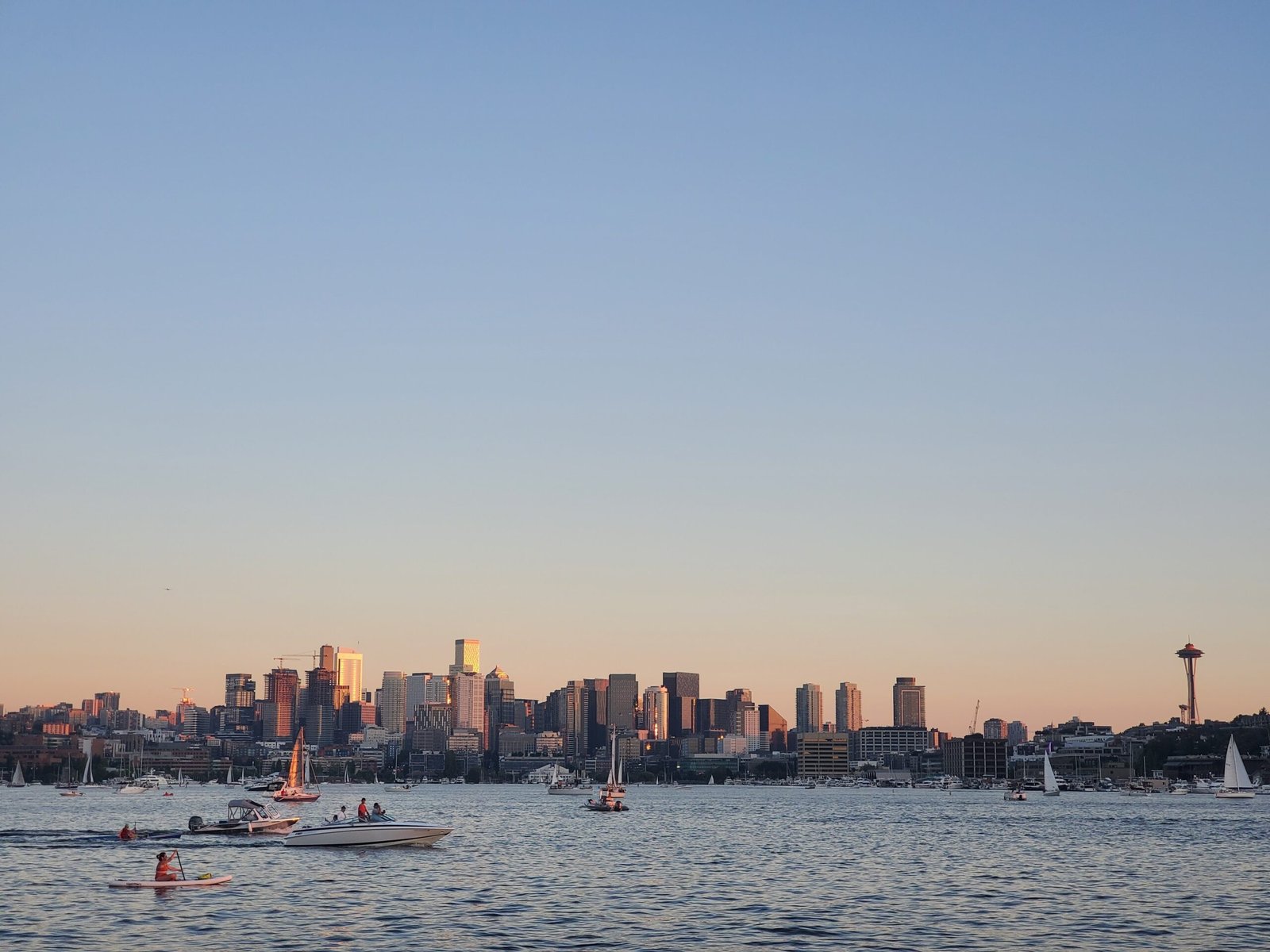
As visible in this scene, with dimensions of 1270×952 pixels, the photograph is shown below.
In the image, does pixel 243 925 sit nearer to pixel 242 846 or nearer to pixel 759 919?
pixel 759 919

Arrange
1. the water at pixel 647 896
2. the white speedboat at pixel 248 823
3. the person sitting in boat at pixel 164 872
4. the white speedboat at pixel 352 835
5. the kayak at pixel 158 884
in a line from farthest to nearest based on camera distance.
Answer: the white speedboat at pixel 248 823
the white speedboat at pixel 352 835
the person sitting in boat at pixel 164 872
the kayak at pixel 158 884
the water at pixel 647 896

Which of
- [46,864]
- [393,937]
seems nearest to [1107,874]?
[393,937]

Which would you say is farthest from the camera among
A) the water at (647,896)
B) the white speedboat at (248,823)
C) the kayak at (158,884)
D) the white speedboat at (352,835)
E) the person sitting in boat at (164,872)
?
the white speedboat at (248,823)

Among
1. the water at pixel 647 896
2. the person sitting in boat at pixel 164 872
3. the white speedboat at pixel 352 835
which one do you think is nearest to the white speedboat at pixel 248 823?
the water at pixel 647 896

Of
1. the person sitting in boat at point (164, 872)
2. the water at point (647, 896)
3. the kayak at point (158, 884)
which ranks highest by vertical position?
the person sitting in boat at point (164, 872)

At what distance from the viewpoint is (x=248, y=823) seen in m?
118

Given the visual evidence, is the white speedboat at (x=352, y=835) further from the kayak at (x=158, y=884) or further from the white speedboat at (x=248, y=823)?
the kayak at (x=158, y=884)

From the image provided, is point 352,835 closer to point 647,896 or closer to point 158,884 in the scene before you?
point 158,884

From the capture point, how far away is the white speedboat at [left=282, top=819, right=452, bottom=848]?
332 feet

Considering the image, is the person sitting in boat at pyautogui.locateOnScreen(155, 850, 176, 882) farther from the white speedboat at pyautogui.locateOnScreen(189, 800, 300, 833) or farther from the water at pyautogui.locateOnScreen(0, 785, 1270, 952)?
the white speedboat at pyautogui.locateOnScreen(189, 800, 300, 833)

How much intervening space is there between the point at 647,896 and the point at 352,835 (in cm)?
3098

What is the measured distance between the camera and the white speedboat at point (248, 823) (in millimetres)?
117500

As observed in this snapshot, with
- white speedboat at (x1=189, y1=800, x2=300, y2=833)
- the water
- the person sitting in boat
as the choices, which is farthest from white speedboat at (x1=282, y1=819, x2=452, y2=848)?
the person sitting in boat

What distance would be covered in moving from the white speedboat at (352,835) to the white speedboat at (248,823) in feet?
51.8
